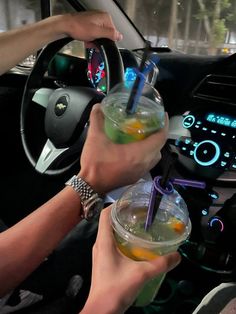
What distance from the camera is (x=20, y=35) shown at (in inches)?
49.3

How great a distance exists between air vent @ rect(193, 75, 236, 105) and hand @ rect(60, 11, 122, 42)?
32 cm

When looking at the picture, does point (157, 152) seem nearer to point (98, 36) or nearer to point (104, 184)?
point (104, 184)

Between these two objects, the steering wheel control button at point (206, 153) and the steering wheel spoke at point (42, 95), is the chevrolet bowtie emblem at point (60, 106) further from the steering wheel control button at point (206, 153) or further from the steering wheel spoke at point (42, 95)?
the steering wheel control button at point (206, 153)

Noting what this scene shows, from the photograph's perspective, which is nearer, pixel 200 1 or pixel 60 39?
pixel 60 39

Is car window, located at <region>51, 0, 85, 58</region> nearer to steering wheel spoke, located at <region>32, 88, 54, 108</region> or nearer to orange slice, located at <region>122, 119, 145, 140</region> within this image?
steering wheel spoke, located at <region>32, 88, 54, 108</region>

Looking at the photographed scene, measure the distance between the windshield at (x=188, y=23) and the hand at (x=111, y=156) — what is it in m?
0.93

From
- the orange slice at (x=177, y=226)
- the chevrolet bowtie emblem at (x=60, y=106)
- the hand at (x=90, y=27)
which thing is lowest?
the orange slice at (x=177, y=226)

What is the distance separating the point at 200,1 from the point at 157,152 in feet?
3.50

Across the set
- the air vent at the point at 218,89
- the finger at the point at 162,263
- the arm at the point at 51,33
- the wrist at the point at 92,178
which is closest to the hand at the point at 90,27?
the arm at the point at 51,33

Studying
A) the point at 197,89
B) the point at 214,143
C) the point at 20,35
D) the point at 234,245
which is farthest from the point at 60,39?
the point at 234,245

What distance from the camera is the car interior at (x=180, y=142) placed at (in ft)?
3.64

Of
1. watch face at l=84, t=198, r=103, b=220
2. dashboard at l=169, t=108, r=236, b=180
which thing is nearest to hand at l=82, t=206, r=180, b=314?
watch face at l=84, t=198, r=103, b=220

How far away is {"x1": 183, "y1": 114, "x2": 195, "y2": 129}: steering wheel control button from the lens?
3.93 ft

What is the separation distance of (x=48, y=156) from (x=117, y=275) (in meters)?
0.62
